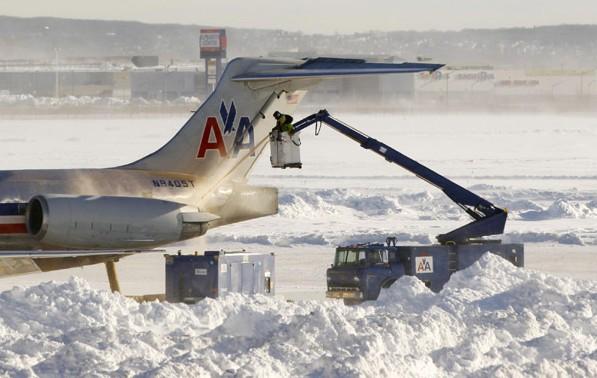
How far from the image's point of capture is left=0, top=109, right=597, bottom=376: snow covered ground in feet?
62.5

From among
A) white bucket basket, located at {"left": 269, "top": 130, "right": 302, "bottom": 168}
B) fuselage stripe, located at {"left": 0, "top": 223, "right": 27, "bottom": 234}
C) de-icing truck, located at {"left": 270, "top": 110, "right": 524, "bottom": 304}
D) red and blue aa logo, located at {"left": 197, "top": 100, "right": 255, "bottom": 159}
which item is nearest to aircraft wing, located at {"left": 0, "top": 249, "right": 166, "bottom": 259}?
fuselage stripe, located at {"left": 0, "top": 223, "right": 27, "bottom": 234}

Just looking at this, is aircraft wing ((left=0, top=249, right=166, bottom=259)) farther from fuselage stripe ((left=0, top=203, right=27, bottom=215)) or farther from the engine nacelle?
fuselage stripe ((left=0, top=203, right=27, bottom=215))

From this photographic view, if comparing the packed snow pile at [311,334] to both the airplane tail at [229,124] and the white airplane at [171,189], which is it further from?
the airplane tail at [229,124]

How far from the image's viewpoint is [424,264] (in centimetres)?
2983

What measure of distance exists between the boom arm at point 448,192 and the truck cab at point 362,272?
190 cm

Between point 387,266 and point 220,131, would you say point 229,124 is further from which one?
point 387,266

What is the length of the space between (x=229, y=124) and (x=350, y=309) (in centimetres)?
760

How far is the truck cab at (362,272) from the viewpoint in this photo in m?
29.3

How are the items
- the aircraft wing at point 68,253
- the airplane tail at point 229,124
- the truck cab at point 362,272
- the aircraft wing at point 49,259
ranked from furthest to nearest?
the airplane tail at point 229,124
the truck cab at point 362,272
the aircraft wing at point 49,259
the aircraft wing at point 68,253

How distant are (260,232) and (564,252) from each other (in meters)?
9.69

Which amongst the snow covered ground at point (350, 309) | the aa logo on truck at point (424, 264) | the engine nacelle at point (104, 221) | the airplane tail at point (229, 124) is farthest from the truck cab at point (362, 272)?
the engine nacelle at point (104, 221)

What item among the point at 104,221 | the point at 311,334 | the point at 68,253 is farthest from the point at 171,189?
the point at 311,334

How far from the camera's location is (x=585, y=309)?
24.3 m

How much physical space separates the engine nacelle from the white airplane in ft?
0.07
